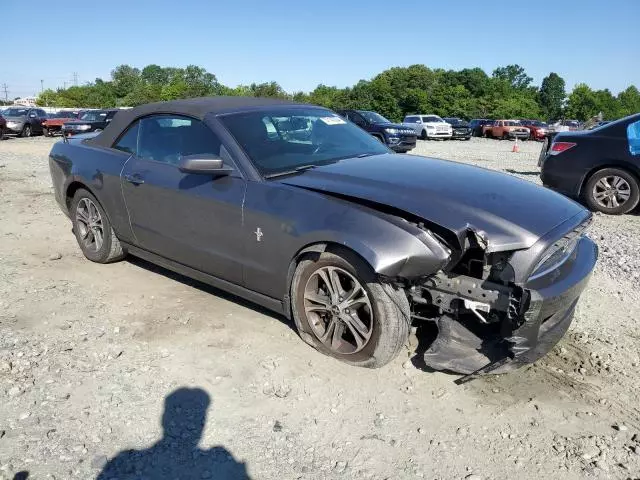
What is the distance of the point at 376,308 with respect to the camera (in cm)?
301

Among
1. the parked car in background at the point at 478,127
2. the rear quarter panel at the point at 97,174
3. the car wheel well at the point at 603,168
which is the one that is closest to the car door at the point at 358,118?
the car wheel well at the point at 603,168

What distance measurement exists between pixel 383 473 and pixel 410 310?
3.27 ft

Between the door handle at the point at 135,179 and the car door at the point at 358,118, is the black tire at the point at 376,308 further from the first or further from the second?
the car door at the point at 358,118

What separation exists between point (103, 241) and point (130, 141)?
102 cm

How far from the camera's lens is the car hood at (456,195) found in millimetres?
2832

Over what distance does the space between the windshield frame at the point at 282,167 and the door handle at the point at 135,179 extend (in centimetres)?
85

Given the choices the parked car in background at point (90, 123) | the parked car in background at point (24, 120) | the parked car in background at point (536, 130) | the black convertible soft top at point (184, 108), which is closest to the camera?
the black convertible soft top at point (184, 108)

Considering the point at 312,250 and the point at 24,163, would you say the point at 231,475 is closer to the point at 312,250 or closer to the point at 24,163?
the point at 312,250

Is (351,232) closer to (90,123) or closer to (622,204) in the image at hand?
(622,204)

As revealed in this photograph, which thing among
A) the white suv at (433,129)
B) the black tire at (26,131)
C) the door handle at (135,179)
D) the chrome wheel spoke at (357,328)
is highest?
the door handle at (135,179)

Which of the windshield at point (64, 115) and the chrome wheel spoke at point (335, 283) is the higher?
the chrome wheel spoke at point (335, 283)

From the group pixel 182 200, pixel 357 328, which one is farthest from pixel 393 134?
pixel 357 328

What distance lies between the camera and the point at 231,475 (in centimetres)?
236

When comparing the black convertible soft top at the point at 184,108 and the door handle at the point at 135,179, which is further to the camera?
the door handle at the point at 135,179
